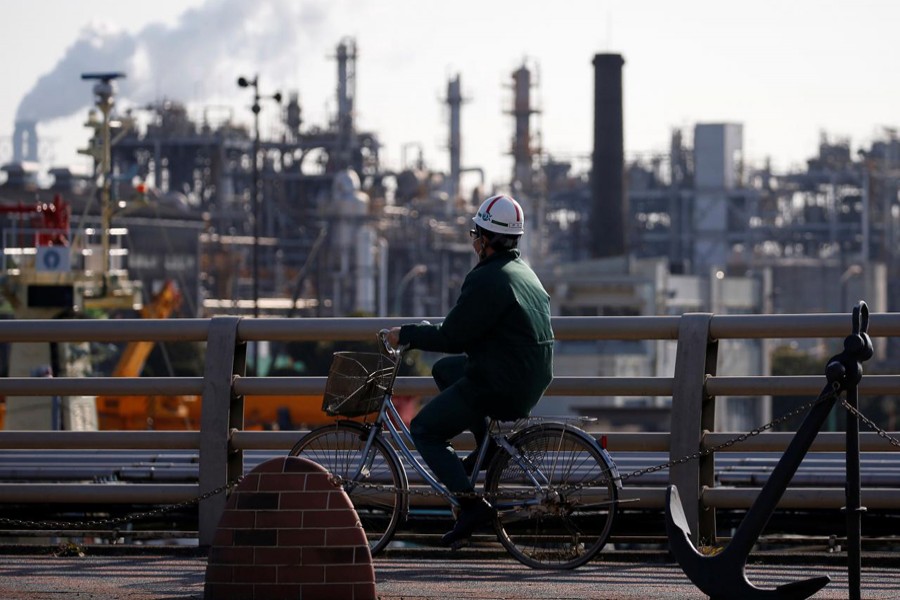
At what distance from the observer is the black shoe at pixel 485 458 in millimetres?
7090

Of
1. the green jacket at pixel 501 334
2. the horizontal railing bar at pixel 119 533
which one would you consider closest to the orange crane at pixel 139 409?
the horizontal railing bar at pixel 119 533

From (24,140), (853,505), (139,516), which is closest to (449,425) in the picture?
(139,516)

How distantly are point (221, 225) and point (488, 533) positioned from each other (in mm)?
79828

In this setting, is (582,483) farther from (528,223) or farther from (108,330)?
(528,223)

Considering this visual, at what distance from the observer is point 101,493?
8.22 m

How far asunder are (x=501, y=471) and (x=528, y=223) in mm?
78546

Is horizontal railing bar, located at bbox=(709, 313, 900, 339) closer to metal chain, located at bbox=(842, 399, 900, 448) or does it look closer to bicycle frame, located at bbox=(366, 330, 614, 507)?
metal chain, located at bbox=(842, 399, 900, 448)

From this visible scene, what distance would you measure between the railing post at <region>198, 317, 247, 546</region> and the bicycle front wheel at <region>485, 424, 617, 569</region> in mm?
1587

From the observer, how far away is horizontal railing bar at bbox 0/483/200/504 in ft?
26.7

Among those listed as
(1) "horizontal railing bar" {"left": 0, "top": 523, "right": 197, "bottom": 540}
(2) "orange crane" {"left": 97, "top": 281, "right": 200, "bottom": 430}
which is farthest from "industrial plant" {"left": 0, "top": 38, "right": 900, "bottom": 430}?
(1) "horizontal railing bar" {"left": 0, "top": 523, "right": 197, "bottom": 540}

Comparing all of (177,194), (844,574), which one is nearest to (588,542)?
(844,574)

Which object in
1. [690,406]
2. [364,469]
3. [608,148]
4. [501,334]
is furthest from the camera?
[608,148]

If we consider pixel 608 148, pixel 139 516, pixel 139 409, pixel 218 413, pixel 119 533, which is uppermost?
pixel 608 148

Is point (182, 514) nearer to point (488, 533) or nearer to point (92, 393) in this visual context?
point (92, 393)
